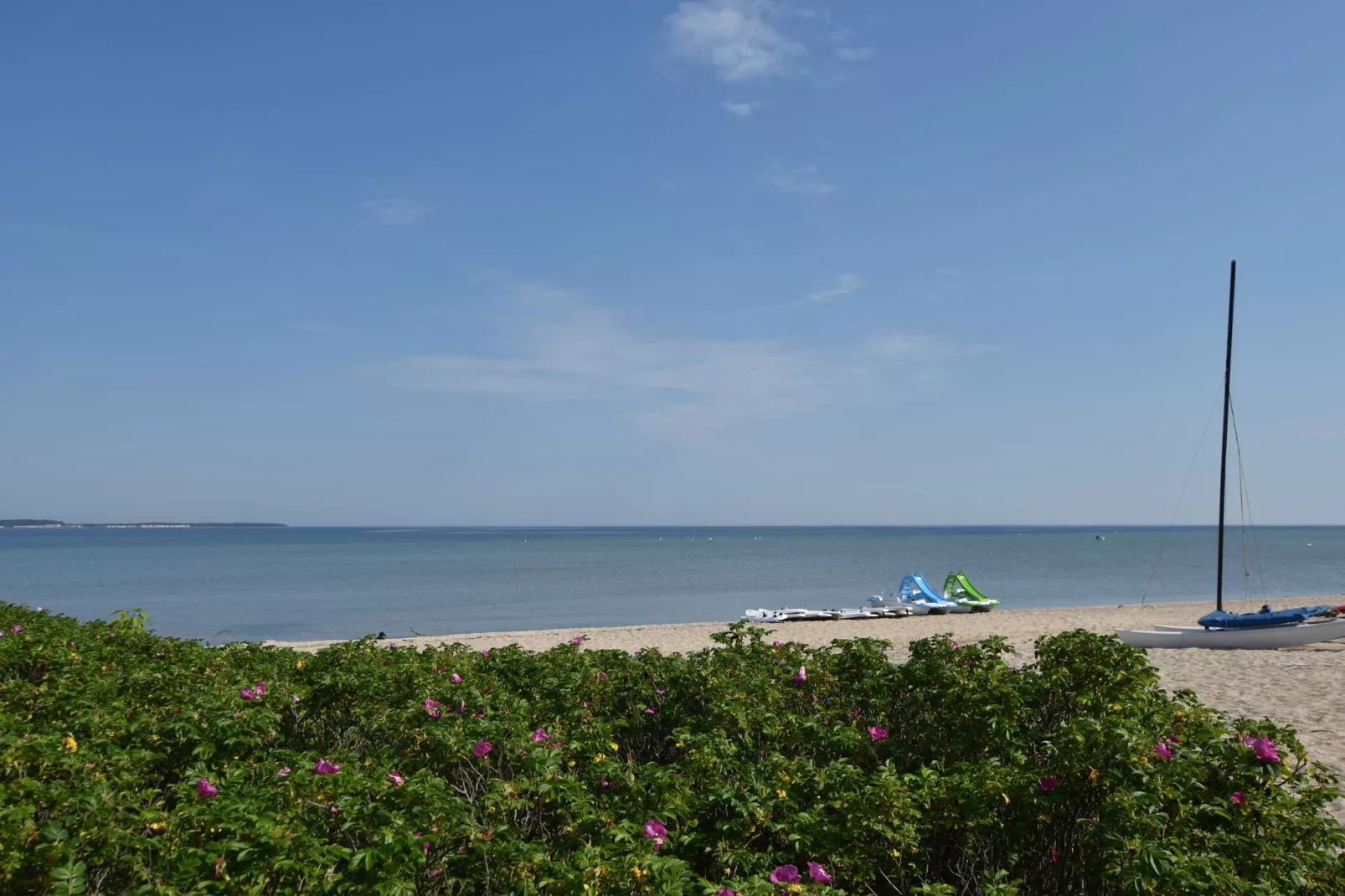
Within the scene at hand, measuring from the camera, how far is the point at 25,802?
9.69 feet

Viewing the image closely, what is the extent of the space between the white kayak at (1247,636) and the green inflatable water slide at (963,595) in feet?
45.7

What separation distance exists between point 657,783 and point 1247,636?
54.6 feet

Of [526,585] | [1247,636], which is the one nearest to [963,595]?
[1247,636]

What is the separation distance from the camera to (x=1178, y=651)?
15.6 m

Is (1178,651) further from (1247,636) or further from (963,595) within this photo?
(963,595)

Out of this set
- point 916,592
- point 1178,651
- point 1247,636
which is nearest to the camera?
point 1178,651

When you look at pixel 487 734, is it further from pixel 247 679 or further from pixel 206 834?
pixel 247 679

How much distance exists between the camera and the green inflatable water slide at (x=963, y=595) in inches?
1193

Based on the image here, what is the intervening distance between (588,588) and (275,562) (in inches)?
1386

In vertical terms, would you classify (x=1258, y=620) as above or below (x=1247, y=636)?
above

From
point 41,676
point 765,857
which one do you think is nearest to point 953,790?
point 765,857

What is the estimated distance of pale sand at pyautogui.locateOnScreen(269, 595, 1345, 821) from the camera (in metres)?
9.50

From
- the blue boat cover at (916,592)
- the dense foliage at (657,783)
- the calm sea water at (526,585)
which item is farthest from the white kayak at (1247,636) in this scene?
the calm sea water at (526,585)

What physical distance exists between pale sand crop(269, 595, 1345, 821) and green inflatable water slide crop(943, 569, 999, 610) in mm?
1170
